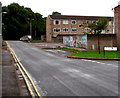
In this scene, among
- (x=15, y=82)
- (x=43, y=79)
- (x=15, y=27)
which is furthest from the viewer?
(x=15, y=27)

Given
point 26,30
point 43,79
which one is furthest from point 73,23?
point 43,79

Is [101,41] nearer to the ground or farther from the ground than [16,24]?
nearer to the ground

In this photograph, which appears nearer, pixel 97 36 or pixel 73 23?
pixel 97 36

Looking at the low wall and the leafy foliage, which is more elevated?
the leafy foliage

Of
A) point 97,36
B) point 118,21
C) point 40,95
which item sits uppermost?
point 118,21

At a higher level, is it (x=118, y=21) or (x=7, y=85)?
(x=118, y=21)

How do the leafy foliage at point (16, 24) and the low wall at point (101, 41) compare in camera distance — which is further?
the leafy foliage at point (16, 24)

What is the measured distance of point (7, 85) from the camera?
1041 cm

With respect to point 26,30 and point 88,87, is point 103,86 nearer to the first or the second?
point 88,87

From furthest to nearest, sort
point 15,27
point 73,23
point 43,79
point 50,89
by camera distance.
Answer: point 15,27, point 73,23, point 43,79, point 50,89

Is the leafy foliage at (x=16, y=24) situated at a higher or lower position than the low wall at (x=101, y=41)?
higher

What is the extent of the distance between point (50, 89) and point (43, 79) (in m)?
2.60

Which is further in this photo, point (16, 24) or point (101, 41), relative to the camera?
point (16, 24)

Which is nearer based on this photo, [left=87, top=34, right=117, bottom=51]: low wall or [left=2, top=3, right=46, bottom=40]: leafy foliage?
[left=87, top=34, right=117, bottom=51]: low wall
